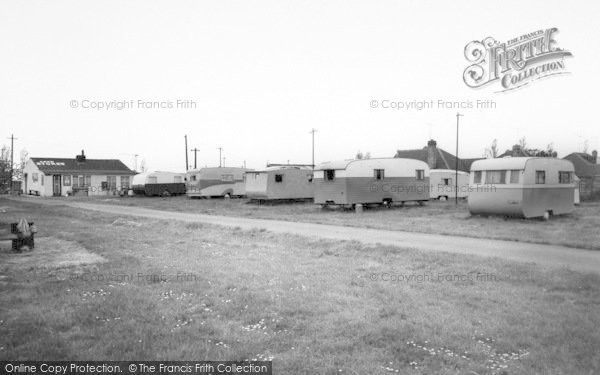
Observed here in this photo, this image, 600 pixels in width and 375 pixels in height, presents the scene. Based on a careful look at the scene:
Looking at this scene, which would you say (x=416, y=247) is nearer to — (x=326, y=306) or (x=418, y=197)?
(x=326, y=306)

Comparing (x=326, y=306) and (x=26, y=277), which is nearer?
(x=326, y=306)

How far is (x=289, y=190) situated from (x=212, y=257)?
22.1 m

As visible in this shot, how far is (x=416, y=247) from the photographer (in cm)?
1184

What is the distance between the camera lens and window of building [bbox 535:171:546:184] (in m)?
19.5

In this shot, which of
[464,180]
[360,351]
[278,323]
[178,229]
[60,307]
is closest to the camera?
[360,351]

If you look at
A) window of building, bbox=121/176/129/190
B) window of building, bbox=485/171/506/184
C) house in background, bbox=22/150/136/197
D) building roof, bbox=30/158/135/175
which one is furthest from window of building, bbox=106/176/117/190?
window of building, bbox=485/171/506/184

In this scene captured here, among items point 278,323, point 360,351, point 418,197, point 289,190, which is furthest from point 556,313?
point 289,190

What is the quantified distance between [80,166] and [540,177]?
163ft

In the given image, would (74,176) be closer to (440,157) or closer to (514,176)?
(440,157)

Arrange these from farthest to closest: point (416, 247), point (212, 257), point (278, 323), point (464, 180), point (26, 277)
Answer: point (464, 180), point (416, 247), point (212, 257), point (26, 277), point (278, 323)

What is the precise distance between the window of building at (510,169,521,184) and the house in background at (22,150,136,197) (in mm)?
41754

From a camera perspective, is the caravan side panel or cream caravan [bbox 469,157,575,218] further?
the caravan side panel

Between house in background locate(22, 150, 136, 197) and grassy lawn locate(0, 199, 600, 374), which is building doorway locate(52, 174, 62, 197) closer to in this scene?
house in background locate(22, 150, 136, 197)

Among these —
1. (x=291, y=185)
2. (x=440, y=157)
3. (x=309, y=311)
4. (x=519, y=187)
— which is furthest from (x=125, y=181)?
(x=309, y=311)
